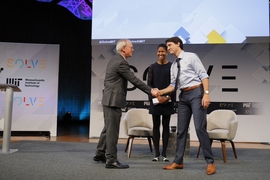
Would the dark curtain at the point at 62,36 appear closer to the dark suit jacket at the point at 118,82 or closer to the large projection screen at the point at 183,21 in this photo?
the large projection screen at the point at 183,21

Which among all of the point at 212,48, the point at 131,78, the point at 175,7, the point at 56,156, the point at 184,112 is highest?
the point at 175,7

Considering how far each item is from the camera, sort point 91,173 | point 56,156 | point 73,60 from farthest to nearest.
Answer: point 73,60 → point 56,156 → point 91,173

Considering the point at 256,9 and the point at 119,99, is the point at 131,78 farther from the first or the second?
the point at 256,9

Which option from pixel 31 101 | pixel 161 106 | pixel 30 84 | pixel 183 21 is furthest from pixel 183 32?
pixel 31 101

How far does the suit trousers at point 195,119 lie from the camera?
2596mm

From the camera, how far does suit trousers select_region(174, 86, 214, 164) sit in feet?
8.52

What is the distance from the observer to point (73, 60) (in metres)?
9.40

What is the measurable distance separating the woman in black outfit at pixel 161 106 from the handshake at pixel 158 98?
0.14 m

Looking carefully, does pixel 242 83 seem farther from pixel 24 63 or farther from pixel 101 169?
pixel 24 63

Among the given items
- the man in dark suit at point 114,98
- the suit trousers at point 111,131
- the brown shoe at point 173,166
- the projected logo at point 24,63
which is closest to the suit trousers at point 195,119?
the brown shoe at point 173,166

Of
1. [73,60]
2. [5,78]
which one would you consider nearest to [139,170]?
[5,78]

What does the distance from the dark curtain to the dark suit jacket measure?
6.20 meters

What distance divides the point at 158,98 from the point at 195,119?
491mm

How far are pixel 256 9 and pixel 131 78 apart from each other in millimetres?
3883
